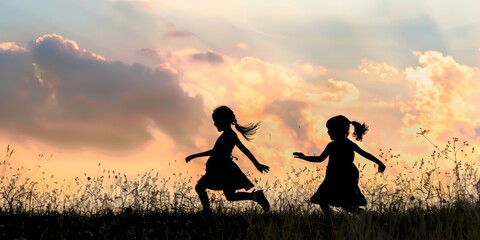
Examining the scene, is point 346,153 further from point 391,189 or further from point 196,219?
point 196,219

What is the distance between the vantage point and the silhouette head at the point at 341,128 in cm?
1059

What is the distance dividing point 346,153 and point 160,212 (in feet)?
10.3

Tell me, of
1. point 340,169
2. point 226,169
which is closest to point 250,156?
point 226,169

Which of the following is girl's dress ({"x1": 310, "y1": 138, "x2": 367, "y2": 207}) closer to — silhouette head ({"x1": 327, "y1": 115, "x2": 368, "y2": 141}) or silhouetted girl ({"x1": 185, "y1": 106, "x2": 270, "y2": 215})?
silhouette head ({"x1": 327, "y1": 115, "x2": 368, "y2": 141})

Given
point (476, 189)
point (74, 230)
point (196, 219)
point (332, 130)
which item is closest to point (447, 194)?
point (476, 189)

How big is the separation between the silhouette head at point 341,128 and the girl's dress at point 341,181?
132mm

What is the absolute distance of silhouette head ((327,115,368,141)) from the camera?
10.6 m

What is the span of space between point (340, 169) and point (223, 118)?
219 cm

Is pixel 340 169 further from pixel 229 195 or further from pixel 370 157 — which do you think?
pixel 229 195

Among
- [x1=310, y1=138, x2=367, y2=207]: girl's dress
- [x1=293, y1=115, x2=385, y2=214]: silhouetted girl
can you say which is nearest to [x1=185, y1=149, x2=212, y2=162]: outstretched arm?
[x1=293, y1=115, x2=385, y2=214]: silhouetted girl

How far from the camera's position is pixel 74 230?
371 inches

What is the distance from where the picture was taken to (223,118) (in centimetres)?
1115

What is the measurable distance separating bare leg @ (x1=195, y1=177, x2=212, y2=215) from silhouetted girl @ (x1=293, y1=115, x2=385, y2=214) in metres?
1.72

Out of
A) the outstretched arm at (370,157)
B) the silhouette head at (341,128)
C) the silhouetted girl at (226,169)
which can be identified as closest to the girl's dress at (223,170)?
the silhouetted girl at (226,169)
